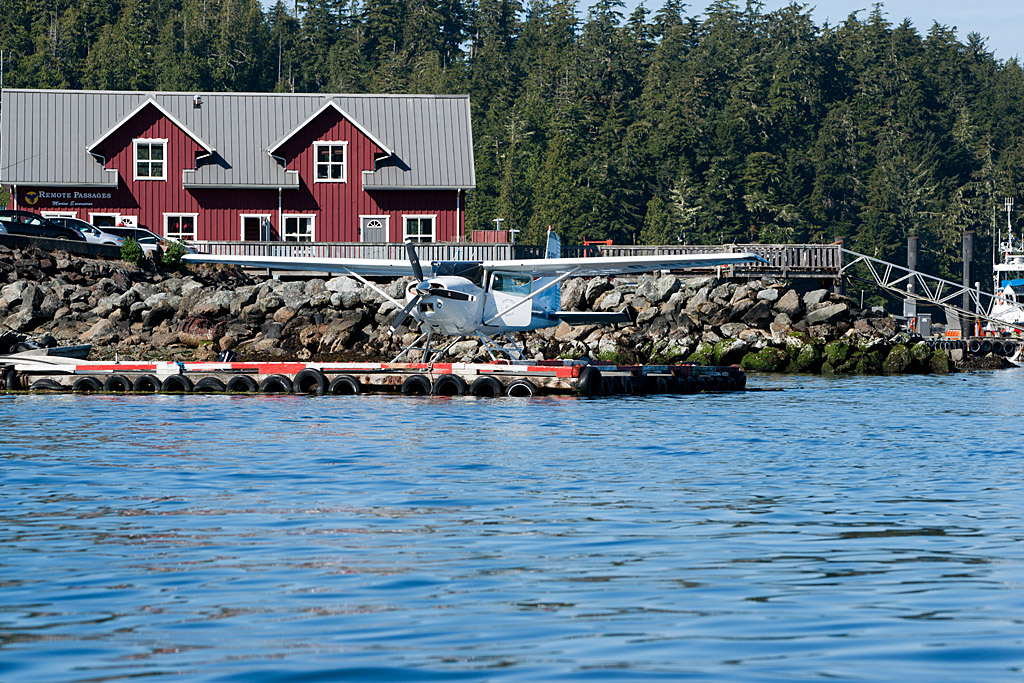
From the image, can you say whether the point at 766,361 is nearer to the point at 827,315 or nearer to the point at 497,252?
the point at 827,315

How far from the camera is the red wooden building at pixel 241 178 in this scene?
1809 inches

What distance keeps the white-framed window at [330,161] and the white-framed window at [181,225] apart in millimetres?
4761

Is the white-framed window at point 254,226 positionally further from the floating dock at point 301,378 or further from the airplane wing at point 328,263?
the floating dock at point 301,378

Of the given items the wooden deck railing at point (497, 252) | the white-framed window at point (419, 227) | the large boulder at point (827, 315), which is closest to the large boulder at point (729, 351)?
the large boulder at point (827, 315)

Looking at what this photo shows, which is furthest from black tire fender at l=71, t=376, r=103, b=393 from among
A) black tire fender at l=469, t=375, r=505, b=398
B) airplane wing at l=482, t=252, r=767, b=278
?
airplane wing at l=482, t=252, r=767, b=278

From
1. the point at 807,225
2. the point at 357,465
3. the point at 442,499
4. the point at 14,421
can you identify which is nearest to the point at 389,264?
the point at 14,421

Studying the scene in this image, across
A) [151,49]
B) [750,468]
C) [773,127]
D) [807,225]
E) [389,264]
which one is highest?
[151,49]

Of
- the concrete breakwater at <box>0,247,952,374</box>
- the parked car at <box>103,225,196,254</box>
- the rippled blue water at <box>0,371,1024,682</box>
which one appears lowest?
the rippled blue water at <box>0,371,1024,682</box>

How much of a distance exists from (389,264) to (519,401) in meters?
5.41

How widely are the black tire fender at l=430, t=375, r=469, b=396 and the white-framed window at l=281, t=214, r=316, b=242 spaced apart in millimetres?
23357

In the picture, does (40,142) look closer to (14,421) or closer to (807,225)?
(14,421)

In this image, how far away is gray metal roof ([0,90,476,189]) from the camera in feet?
151

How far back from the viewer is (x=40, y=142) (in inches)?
1837

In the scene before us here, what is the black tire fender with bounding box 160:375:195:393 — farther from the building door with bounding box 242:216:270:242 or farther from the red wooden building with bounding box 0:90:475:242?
the building door with bounding box 242:216:270:242
